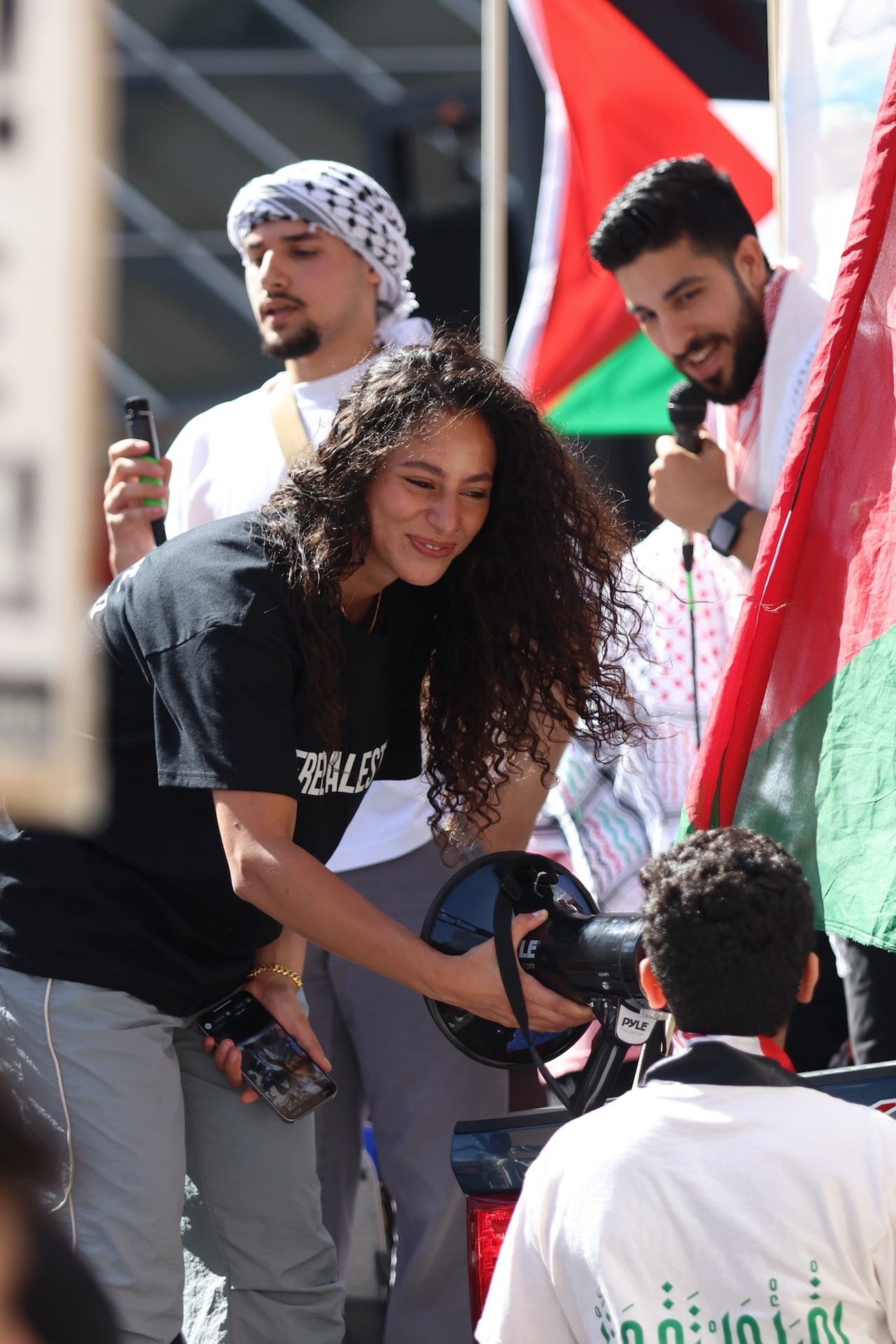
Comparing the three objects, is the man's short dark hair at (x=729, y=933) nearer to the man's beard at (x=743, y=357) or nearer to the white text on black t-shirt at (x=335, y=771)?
the white text on black t-shirt at (x=335, y=771)

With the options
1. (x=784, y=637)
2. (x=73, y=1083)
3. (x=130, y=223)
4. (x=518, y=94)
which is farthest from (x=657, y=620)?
(x=130, y=223)

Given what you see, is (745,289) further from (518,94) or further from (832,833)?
(518,94)

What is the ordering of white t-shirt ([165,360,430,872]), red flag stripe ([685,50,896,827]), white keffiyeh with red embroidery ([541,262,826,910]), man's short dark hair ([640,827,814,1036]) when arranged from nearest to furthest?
man's short dark hair ([640,827,814,1036]) → red flag stripe ([685,50,896,827]) → white t-shirt ([165,360,430,872]) → white keffiyeh with red embroidery ([541,262,826,910])

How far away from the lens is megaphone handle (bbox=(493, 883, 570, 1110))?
212 cm

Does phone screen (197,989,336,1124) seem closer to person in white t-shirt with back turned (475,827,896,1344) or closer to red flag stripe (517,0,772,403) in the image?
person in white t-shirt with back turned (475,827,896,1344)

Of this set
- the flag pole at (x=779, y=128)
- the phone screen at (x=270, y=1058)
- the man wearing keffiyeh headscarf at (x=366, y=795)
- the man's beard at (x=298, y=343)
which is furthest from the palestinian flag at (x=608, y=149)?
the phone screen at (x=270, y=1058)

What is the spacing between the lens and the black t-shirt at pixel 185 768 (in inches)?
85.6

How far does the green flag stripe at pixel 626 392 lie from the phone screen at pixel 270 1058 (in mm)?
2406

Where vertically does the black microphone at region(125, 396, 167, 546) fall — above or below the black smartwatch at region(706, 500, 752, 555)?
above

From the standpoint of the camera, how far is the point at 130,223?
10.9 meters

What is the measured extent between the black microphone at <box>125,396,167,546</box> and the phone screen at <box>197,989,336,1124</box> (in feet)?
3.33

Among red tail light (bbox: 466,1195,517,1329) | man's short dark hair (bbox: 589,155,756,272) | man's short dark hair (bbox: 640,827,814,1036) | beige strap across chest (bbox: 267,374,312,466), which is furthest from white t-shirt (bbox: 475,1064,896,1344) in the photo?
man's short dark hair (bbox: 589,155,756,272)

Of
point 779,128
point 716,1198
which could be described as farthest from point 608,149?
point 716,1198

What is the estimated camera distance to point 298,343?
Result: 3316 mm
